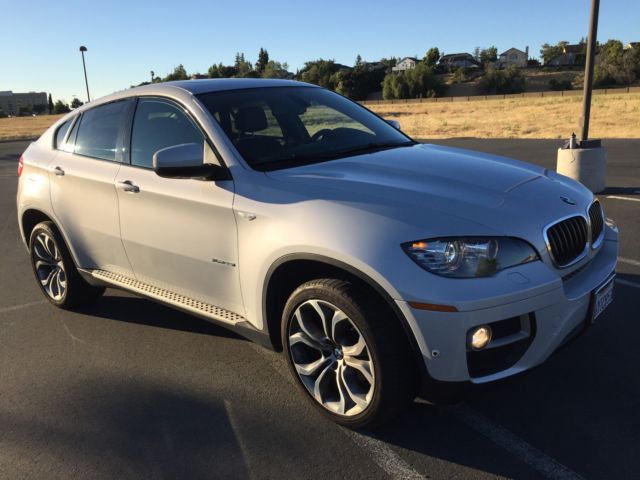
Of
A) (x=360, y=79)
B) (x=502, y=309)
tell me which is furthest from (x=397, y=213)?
(x=360, y=79)

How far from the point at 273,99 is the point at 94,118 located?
1.48 m

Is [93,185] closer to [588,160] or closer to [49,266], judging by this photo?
[49,266]

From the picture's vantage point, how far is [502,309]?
96.7 inches

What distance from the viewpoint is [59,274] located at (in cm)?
479

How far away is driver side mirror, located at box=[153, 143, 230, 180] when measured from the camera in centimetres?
314

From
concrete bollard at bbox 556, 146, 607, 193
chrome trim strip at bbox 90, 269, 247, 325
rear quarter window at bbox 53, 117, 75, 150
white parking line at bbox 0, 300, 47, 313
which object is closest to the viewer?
chrome trim strip at bbox 90, 269, 247, 325

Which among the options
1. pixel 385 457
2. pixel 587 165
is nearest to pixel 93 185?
pixel 385 457

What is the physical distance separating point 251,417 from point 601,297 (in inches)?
77.1

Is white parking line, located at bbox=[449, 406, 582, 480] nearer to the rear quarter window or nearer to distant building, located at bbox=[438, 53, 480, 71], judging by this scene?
the rear quarter window

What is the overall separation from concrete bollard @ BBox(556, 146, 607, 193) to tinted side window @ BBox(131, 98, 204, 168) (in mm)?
6542

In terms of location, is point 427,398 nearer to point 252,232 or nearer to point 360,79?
point 252,232

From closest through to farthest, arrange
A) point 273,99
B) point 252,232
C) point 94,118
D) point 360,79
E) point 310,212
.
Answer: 1. point 310,212
2. point 252,232
3. point 273,99
4. point 94,118
5. point 360,79

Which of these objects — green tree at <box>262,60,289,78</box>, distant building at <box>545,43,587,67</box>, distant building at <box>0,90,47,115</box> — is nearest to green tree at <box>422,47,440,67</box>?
green tree at <box>262,60,289,78</box>

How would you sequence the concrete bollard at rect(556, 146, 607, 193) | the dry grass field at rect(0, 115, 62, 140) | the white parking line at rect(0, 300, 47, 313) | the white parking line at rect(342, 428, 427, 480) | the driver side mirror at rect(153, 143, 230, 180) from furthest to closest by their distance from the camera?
the dry grass field at rect(0, 115, 62, 140) → the concrete bollard at rect(556, 146, 607, 193) → the white parking line at rect(0, 300, 47, 313) → the driver side mirror at rect(153, 143, 230, 180) → the white parking line at rect(342, 428, 427, 480)
